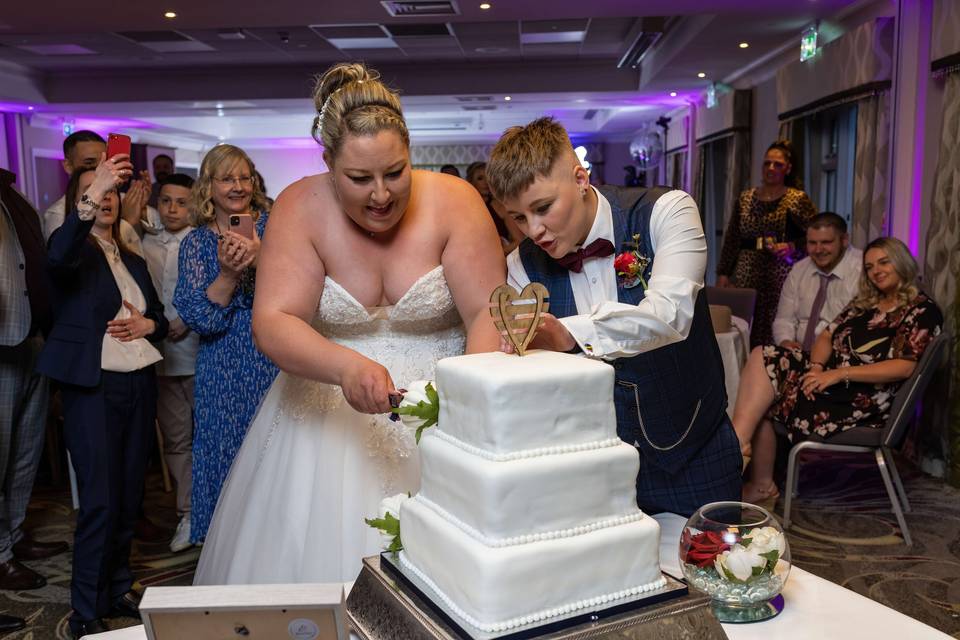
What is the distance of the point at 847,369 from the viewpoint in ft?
13.7

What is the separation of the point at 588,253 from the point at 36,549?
3.29 metres

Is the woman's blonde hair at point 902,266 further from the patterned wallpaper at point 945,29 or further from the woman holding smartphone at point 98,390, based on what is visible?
the woman holding smartphone at point 98,390

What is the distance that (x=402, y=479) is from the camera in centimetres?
202

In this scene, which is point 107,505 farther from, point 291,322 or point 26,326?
point 291,322

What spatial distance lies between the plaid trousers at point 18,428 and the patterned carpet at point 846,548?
1.01 ft

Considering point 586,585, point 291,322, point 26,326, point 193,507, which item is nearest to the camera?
point 586,585

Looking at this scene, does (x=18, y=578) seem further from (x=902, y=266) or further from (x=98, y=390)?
(x=902, y=266)

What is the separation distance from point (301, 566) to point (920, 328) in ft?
A: 11.1

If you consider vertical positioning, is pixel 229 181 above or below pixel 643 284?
above

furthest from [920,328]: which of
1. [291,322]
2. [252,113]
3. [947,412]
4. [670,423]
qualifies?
[252,113]

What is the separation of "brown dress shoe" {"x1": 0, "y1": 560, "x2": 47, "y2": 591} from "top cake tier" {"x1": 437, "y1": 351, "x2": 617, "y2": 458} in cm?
308

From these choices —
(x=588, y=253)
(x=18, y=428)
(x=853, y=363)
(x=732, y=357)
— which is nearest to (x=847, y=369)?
(x=853, y=363)

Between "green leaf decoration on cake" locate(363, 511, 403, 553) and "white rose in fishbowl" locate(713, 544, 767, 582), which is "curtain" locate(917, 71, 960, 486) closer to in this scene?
"white rose in fishbowl" locate(713, 544, 767, 582)

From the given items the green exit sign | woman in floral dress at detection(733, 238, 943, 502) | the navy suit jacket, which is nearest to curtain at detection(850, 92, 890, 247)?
the green exit sign
